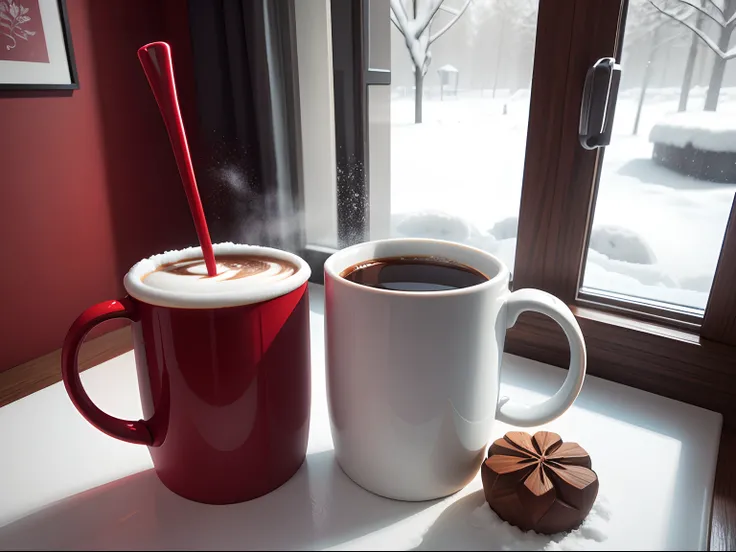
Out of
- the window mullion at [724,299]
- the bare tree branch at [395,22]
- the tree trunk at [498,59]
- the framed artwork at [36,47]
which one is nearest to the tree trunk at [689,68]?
the window mullion at [724,299]

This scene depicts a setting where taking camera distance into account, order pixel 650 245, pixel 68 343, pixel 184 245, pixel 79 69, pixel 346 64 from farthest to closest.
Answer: pixel 184 245 → pixel 79 69 → pixel 346 64 → pixel 650 245 → pixel 68 343

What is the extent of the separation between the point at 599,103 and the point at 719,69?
14 cm

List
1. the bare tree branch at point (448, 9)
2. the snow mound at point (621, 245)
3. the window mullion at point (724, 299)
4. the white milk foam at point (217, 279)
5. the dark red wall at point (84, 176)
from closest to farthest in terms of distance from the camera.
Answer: the white milk foam at point (217, 279), the window mullion at point (724, 299), the snow mound at point (621, 245), the bare tree branch at point (448, 9), the dark red wall at point (84, 176)

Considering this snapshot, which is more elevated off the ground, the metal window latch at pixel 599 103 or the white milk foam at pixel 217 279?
the metal window latch at pixel 599 103

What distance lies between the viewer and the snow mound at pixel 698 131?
0.64 meters

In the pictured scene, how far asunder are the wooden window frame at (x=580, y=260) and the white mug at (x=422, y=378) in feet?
0.81

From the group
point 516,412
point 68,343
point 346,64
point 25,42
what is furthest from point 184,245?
point 516,412

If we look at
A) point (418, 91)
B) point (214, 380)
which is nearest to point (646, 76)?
point (418, 91)

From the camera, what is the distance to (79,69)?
1054 mm

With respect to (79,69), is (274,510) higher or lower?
lower

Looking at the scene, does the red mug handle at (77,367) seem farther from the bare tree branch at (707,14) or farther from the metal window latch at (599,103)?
the bare tree branch at (707,14)

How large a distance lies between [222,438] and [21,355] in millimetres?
814

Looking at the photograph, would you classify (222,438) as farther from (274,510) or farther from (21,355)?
(21,355)

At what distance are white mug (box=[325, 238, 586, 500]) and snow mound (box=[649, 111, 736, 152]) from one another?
1.17ft
